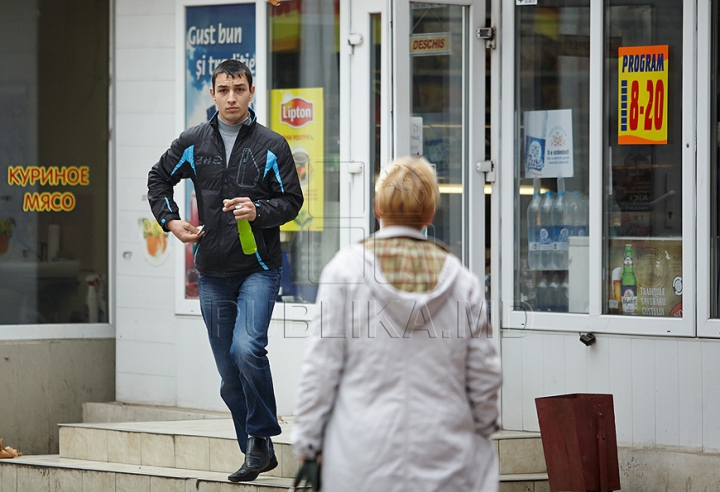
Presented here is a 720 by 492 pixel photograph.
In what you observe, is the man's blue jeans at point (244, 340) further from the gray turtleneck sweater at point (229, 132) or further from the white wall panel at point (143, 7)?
the white wall panel at point (143, 7)

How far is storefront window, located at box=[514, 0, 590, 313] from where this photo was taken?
264 inches

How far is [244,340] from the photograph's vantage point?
17.1ft

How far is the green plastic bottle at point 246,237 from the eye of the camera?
5.26 meters

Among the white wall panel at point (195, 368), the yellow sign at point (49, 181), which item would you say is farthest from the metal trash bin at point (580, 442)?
the yellow sign at point (49, 181)

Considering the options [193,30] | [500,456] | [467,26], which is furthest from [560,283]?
[193,30]

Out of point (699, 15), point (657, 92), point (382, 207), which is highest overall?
point (699, 15)

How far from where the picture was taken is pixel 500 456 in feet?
20.5

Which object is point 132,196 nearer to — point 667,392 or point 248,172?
point 248,172

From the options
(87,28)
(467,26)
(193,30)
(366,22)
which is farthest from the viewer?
(87,28)

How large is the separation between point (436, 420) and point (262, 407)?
2.28 m

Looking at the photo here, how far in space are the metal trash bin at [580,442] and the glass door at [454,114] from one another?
1.44m

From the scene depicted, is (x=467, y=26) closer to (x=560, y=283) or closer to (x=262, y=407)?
(x=560, y=283)

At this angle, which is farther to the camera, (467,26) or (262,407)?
(467,26)

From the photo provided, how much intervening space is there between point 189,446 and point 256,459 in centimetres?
118
